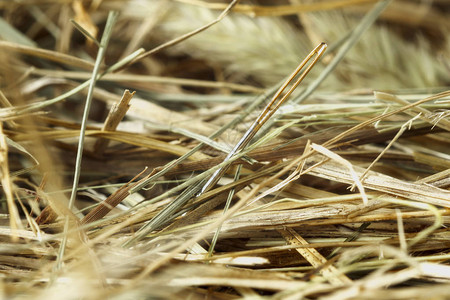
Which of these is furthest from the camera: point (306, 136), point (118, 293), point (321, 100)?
point (321, 100)

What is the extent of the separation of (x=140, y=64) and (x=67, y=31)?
0.18 m

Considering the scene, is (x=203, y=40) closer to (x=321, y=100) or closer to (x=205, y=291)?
(x=321, y=100)

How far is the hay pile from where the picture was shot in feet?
1.11

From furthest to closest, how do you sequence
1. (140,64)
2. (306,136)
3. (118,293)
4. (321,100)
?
(140,64), (321,100), (306,136), (118,293)

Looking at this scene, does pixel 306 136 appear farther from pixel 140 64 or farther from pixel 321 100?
pixel 140 64

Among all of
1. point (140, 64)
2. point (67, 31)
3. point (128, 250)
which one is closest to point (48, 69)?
point (67, 31)

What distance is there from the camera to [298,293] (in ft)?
1.00

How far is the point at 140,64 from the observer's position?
2.97 ft

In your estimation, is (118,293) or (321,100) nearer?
(118,293)

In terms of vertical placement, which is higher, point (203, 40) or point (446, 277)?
point (203, 40)

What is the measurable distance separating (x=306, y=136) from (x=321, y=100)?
0.62ft

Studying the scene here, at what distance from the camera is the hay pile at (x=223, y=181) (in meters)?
0.34

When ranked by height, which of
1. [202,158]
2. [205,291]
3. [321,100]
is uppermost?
[321,100]

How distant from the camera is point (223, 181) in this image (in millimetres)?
484
